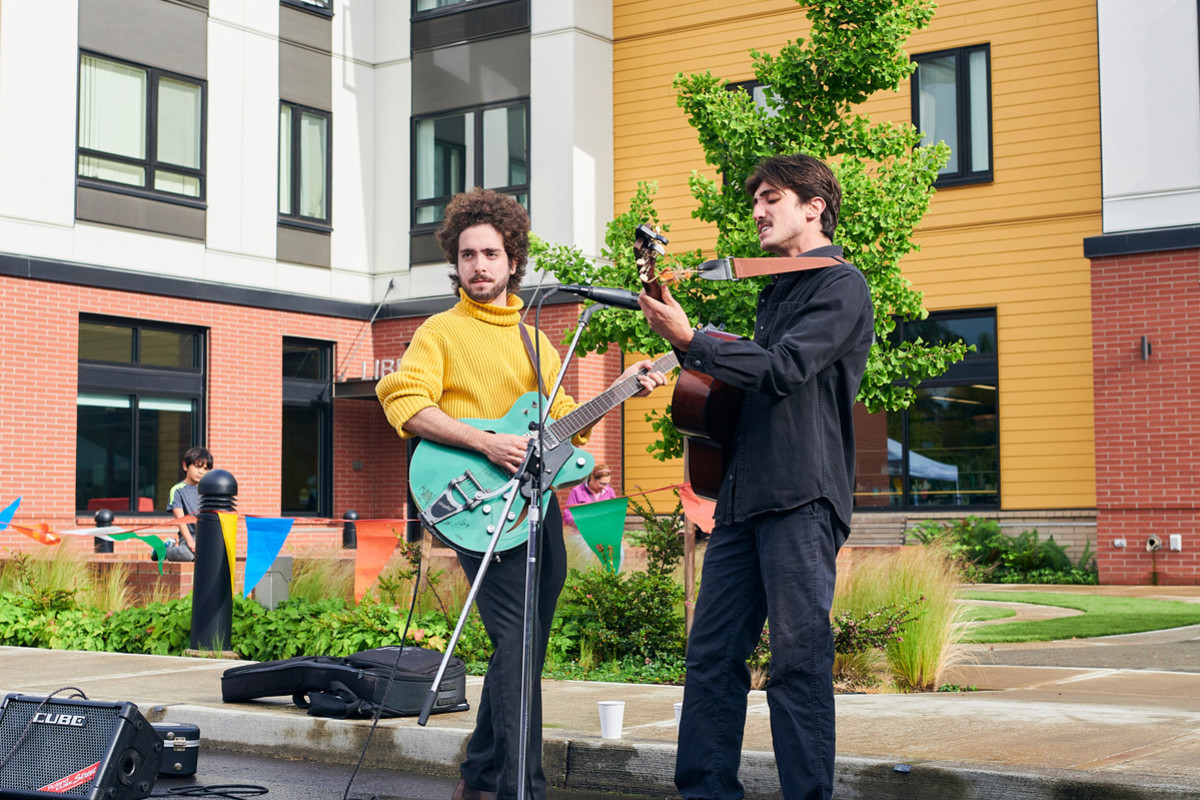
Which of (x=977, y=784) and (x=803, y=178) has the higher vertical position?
(x=803, y=178)

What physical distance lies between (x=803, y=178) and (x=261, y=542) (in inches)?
244

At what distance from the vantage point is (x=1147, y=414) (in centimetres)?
1689

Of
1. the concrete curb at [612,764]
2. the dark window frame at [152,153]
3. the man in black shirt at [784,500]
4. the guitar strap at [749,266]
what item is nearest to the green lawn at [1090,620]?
the concrete curb at [612,764]

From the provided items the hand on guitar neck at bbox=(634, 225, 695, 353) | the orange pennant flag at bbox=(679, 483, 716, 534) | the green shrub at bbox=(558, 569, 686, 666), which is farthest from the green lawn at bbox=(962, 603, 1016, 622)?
the hand on guitar neck at bbox=(634, 225, 695, 353)

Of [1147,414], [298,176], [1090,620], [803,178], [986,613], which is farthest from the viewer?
[298,176]

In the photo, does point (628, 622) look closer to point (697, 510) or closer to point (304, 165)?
point (697, 510)

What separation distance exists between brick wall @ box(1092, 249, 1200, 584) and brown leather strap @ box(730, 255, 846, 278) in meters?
14.1

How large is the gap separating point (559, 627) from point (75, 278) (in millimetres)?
12210

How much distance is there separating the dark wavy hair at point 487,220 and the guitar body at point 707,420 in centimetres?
100

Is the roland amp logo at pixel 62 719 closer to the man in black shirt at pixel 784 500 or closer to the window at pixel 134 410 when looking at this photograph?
the man in black shirt at pixel 784 500

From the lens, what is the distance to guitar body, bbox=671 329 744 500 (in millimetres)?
4230

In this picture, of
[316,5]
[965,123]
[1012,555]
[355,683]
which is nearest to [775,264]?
[355,683]

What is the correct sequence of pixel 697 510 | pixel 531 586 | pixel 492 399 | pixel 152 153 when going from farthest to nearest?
1. pixel 152 153
2. pixel 697 510
3. pixel 492 399
4. pixel 531 586

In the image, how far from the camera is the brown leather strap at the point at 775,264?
3.94 m
